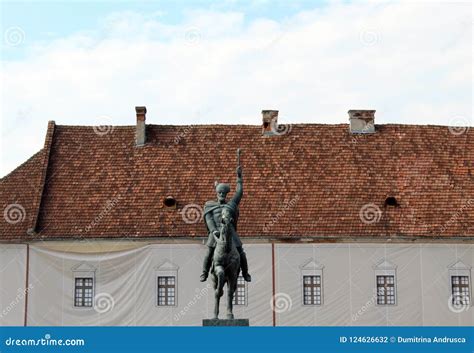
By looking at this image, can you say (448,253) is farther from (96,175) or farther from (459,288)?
(96,175)

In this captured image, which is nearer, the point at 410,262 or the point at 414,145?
the point at 410,262

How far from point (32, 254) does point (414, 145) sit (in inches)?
608

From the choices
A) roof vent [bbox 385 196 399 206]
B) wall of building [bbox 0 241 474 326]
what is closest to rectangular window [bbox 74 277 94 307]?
wall of building [bbox 0 241 474 326]

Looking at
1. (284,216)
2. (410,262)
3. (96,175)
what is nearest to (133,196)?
(96,175)

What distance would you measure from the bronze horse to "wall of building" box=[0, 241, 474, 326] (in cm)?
1439

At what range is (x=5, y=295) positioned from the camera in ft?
132

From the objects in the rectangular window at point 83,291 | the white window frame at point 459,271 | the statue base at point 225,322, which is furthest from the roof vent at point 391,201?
the statue base at point 225,322

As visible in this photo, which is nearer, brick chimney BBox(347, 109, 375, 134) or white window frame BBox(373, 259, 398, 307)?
white window frame BBox(373, 259, 398, 307)

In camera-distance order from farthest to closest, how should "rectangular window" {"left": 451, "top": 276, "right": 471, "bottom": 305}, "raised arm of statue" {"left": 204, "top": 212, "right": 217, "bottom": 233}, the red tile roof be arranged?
the red tile roof → "rectangular window" {"left": 451, "top": 276, "right": 471, "bottom": 305} → "raised arm of statue" {"left": 204, "top": 212, "right": 217, "bottom": 233}

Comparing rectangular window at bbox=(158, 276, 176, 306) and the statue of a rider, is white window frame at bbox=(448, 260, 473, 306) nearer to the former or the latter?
rectangular window at bbox=(158, 276, 176, 306)

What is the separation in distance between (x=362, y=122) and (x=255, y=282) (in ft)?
28.8

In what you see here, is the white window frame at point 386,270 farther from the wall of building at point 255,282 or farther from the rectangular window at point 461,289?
the rectangular window at point 461,289

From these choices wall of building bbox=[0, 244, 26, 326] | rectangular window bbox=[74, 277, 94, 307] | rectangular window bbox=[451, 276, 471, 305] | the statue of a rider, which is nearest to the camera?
the statue of a rider

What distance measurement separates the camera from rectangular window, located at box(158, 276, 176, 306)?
40.7 metres
